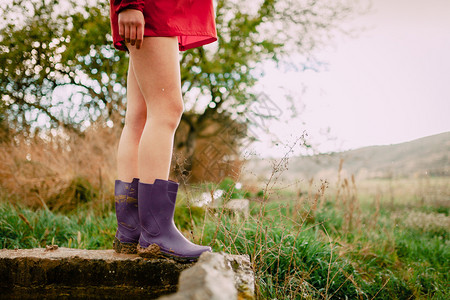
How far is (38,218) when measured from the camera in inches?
112

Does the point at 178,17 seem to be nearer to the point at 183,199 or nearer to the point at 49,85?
the point at 183,199

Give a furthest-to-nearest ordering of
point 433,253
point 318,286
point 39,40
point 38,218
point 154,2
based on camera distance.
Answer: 1. point 39,40
2. point 433,253
3. point 38,218
4. point 318,286
5. point 154,2

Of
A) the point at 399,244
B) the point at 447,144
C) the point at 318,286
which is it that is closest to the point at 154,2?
the point at 318,286

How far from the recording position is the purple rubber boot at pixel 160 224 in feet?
4.31

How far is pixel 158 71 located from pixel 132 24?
0.20m

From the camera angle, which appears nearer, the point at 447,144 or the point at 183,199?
the point at 183,199

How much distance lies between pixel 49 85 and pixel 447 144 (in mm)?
7061

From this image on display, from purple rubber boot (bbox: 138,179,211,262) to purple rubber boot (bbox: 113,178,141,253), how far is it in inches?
6.0

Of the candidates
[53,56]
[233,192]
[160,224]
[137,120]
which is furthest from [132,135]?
[53,56]

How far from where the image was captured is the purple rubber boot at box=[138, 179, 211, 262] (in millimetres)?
1312

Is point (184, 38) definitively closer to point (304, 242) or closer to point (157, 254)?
point (157, 254)

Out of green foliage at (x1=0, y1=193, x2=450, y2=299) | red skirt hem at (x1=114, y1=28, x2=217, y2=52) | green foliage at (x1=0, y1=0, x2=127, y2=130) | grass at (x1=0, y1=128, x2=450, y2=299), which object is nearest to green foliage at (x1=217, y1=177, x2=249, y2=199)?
grass at (x1=0, y1=128, x2=450, y2=299)

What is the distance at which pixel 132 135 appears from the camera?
1567mm

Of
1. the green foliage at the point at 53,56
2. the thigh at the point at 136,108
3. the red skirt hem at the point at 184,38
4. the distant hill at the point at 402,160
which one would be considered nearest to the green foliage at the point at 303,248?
the thigh at the point at 136,108
